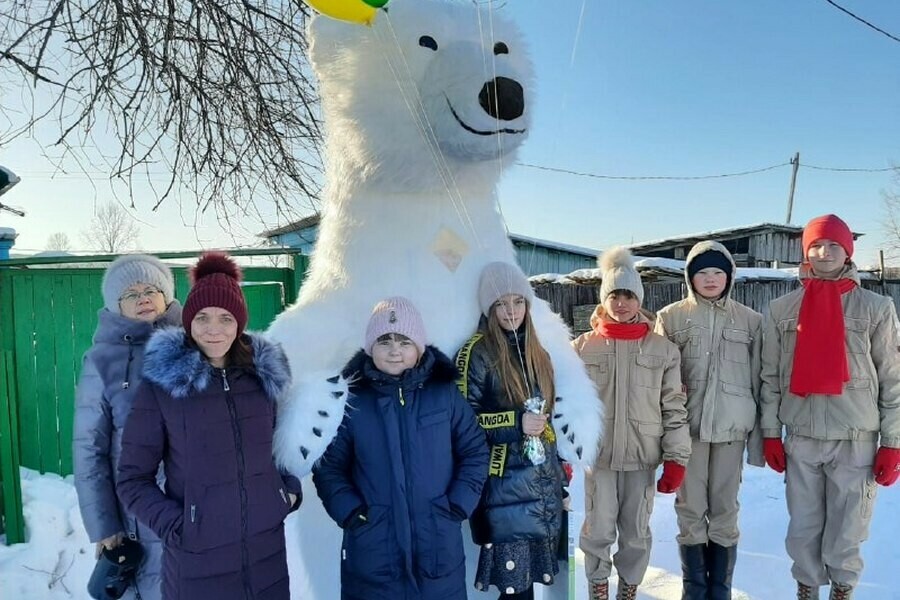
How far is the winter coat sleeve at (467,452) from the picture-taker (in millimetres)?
1791

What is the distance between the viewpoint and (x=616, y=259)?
2.55 meters

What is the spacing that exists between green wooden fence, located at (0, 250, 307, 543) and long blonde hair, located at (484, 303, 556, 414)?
2.06m

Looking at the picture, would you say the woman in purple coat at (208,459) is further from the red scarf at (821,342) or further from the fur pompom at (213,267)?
the red scarf at (821,342)

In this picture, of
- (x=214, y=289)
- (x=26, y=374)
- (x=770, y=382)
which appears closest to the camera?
(x=214, y=289)

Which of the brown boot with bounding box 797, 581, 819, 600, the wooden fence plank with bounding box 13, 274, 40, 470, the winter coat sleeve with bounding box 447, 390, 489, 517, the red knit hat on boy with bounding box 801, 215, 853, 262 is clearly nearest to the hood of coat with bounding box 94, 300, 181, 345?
the winter coat sleeve with bounding box 447, 390, 489, 517

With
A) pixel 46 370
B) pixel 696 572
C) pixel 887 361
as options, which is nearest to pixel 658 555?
pixel 696 572

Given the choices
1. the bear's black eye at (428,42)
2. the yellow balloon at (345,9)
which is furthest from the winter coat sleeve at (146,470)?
the bear's black eye at (428,42)

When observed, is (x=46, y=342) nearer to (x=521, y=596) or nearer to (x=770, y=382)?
(x=521, y=596)

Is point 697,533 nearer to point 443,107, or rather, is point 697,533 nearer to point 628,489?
point 628,489

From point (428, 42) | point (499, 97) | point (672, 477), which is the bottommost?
point (672, 477)

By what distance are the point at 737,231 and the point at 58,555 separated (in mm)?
11568

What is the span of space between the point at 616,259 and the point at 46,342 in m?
3.36

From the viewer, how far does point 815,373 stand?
2.41 m

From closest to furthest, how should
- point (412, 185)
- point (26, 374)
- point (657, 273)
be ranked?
point (412, 185)
point (26, 374)
point (657, 273)
